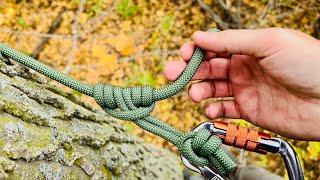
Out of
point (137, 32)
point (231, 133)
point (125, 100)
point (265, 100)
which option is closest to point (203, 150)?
point (231, 133)

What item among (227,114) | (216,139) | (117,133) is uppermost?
(216,139)

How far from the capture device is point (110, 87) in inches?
48.5

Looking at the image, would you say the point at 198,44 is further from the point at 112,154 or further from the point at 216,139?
the point at 112,154

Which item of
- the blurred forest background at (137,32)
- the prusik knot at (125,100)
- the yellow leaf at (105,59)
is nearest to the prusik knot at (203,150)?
the prusik knot at (125,100)

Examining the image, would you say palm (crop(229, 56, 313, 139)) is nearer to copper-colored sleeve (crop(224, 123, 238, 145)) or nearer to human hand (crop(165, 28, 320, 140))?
human hand (crop(165, 28, 320, 140))

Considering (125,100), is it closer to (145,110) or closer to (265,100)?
(145,110)

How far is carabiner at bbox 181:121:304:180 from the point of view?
1.27m

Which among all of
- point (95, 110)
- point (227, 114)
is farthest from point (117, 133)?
point (227, 114)

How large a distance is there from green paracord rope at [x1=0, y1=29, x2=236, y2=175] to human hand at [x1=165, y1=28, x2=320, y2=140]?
0.19 metres

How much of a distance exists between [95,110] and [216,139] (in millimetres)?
552

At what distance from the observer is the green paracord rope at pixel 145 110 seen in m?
1.22

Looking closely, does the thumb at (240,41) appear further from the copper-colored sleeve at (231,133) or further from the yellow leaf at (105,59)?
the yellow leaf at (105,59)

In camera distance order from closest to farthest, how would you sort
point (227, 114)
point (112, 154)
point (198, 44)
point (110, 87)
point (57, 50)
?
point (110, 87)
point (198, 44)
point (112, 154)
point (227, 114)
point (57, 50)

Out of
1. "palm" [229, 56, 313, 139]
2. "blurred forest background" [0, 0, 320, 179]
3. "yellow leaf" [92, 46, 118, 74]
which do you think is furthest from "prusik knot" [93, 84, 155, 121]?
"yellow leaf" [92, 46, 118, 74]
